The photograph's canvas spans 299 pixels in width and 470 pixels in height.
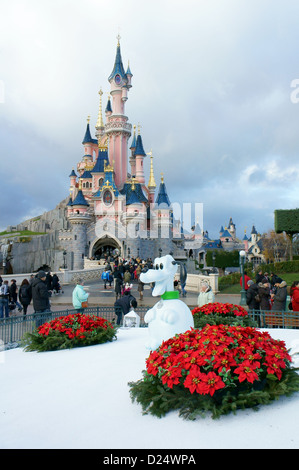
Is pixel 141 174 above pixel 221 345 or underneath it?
above

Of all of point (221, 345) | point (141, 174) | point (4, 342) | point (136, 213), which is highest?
point (141, 174)

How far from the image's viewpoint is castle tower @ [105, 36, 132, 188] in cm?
4747

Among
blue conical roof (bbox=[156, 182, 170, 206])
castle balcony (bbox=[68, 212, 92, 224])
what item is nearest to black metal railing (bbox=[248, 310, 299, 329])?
castle balcony (bbox=[68, 212, 92, 224])

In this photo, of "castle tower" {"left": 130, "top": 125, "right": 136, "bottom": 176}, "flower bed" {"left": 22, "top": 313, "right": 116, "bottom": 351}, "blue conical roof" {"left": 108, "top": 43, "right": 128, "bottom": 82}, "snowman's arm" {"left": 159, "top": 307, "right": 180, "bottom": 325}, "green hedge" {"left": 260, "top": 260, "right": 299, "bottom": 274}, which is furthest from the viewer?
"castle tower" {"left": 130, "top": 125, "right": 136, "bottom": 176}

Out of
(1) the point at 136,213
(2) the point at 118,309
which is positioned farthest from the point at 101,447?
(1) the point at 136,213

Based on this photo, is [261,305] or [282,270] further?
[282,270]

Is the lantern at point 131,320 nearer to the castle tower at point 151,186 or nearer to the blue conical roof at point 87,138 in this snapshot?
the castle tower at point 151,186

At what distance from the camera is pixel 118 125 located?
4750 cm

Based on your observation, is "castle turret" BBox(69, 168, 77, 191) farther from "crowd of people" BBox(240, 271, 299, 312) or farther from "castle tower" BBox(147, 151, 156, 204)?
"crowd of people" BBox(240, 271, 299, 312)

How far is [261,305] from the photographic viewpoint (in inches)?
370

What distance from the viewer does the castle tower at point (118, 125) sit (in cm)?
4747

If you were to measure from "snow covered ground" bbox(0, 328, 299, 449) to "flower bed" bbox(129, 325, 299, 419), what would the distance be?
0.40 feet

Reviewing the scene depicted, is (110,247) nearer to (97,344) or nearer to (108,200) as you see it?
(108,200)

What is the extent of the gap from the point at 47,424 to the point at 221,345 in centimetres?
190
